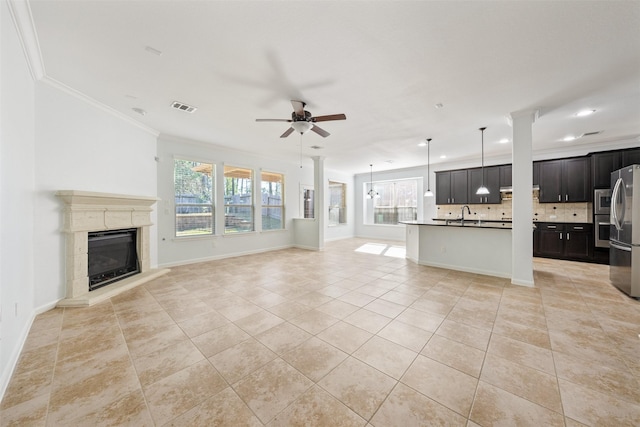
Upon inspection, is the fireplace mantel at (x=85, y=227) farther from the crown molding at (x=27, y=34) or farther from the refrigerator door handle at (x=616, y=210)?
the refrigerator door handle at (x=616, y=210)

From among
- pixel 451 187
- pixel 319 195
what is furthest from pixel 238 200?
pixel 451 187

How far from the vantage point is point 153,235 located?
4902 millimetres

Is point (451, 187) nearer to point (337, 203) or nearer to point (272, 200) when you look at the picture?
point (337, 203)

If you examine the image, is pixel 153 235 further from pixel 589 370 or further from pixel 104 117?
pixel 589 370

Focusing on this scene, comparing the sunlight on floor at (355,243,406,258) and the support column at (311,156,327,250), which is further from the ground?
the support column at (311,156,327,250)

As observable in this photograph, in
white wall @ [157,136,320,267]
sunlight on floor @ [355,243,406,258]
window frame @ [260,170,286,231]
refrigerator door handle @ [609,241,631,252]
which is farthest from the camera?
window frame @ [260,170,286,231]

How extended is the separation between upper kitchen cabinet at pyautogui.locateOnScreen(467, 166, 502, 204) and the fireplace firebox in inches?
337

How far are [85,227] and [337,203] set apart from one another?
788 centimetres

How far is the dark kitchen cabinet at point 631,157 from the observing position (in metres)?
4.98

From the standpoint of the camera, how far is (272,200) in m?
7.37

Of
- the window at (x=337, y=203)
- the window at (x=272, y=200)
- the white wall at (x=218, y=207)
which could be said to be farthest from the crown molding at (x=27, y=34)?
the window at (x=337, y=203)

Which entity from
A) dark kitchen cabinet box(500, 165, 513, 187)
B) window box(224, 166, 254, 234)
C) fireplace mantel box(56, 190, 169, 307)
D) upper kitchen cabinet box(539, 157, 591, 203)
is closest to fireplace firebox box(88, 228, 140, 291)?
fireplace mantel box(56, 190, 169, 307)

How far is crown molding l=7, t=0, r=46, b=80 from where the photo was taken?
188 cm

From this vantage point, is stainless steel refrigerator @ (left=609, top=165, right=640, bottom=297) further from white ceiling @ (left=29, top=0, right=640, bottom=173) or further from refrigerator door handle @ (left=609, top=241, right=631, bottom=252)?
white ceiling @ (left=29, top=0, right=640, bottom=173)
